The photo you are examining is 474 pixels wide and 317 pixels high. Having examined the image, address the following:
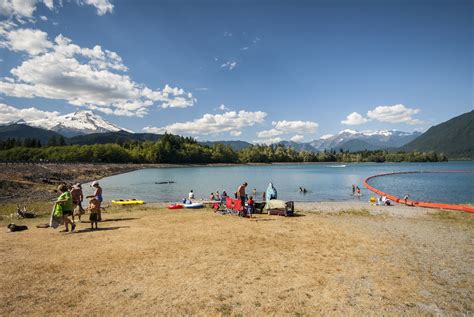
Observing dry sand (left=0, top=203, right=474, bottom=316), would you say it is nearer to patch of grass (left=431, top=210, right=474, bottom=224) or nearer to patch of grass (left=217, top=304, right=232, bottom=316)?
patch of grass (left=217, top=304, right=232, bottom=316)

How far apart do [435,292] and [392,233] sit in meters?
8.71

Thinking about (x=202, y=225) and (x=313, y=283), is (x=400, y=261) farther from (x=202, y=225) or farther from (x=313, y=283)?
(x=202, y=225)

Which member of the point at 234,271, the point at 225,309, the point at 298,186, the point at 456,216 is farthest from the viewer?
the point at 298,186

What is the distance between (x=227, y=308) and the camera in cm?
790

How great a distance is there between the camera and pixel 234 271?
34.6 feet

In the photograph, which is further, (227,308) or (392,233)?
(392,233)

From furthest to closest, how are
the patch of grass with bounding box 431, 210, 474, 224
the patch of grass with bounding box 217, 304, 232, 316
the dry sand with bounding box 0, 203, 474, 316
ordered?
the patch of grass with bounding box 431, 210, 474, 224 < the dry sand with bounding box 0, 203, 474, 316 < the patch of grass with bounding box 217, 304, 232, 316

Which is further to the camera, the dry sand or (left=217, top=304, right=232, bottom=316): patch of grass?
the dry sand

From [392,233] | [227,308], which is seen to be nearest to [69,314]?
[227,308]

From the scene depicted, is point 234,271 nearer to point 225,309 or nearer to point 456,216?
point 225,309

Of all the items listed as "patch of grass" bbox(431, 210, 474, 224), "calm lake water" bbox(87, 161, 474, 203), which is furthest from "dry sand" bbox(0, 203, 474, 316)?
"calm lake water" bbox(87, 161, 474, 203)

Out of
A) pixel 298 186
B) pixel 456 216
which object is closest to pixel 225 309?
pixel 456 216

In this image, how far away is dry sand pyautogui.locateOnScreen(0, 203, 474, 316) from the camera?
26.5ft

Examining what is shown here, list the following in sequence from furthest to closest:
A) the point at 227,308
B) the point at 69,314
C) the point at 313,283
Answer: the point at 313,283 → the point at 227,308 → the point at 69,314
